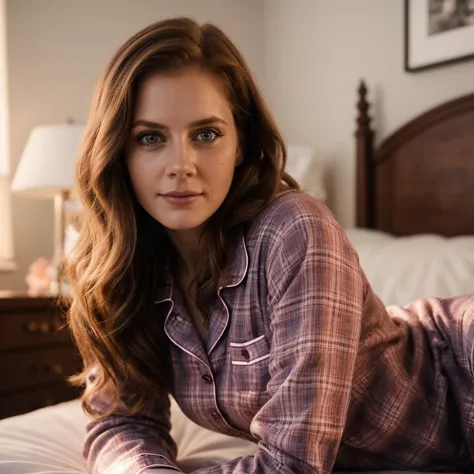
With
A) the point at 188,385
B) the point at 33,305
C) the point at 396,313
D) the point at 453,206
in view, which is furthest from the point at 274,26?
the point at 188,385

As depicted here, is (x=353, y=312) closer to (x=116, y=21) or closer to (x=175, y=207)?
(x=175, y=207)

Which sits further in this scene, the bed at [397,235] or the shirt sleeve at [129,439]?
the bed at [397,235]

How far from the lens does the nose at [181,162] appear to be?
0.98m

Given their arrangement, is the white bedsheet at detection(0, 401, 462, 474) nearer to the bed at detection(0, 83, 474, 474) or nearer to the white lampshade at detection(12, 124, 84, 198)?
the bed at detection(0, 83, 474, 474)

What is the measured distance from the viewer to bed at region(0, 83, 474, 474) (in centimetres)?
119

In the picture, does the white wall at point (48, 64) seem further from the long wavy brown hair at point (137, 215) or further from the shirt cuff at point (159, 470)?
the shirt cuff at point (159, 470)

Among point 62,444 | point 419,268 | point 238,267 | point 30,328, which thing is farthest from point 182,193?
point 30,328

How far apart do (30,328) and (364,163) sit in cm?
125

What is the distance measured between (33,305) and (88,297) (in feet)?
3.39

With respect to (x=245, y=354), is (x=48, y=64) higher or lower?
higher

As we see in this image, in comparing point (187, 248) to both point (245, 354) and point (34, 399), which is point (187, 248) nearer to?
point (245, 354)

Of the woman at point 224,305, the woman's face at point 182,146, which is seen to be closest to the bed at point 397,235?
the woman at point 224,305

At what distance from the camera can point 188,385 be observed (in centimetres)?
111

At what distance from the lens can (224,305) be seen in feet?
3.44
